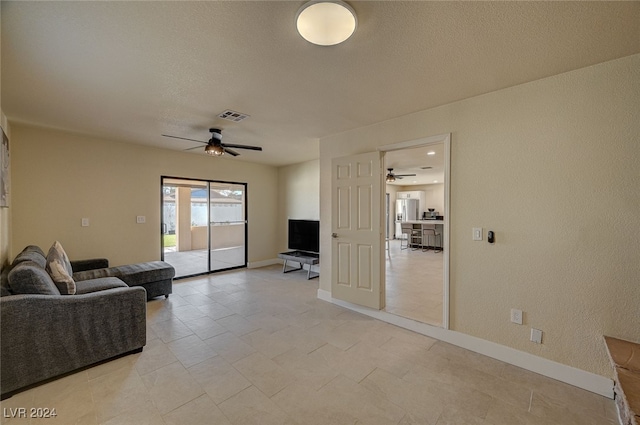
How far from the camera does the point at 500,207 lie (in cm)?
246

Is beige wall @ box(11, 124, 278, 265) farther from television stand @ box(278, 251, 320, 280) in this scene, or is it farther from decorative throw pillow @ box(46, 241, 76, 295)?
television stand @ box(278, 251, 320, 280)

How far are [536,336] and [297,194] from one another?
498 centimetres

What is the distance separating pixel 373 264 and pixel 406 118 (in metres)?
1.85

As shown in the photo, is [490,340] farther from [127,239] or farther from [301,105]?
[127,239]

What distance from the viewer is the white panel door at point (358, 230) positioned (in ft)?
11.0

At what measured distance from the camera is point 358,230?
3.52 metres

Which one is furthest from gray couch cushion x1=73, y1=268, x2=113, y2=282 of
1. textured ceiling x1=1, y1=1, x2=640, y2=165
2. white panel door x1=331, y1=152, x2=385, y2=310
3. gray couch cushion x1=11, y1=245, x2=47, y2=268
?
white panel door x1=331, y1=152, x2=385, y2=310

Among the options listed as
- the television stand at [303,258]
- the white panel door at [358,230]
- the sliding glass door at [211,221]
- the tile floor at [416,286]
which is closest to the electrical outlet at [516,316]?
the tile floor at [416,286]

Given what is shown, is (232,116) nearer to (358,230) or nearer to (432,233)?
(358,230)

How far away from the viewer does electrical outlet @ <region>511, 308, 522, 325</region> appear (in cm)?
235

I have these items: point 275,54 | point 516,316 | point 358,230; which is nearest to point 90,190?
point 275,54

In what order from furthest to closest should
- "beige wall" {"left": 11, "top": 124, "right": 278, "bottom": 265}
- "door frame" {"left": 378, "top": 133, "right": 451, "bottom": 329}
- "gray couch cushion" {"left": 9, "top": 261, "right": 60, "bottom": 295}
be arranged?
"beige wall" {"left": 11, "top": 124, "right": 278, "bottom": 265}, "door frame" {"left": 378, "top": 133, "right": 451, "bottom": 329}, "gray couch cushion" {"left": 9, "top": 261, "right": 60, "bottom": 295}

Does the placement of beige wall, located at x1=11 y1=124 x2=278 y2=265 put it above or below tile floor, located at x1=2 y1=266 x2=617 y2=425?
above

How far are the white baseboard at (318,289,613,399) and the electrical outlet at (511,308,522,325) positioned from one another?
0.26m
